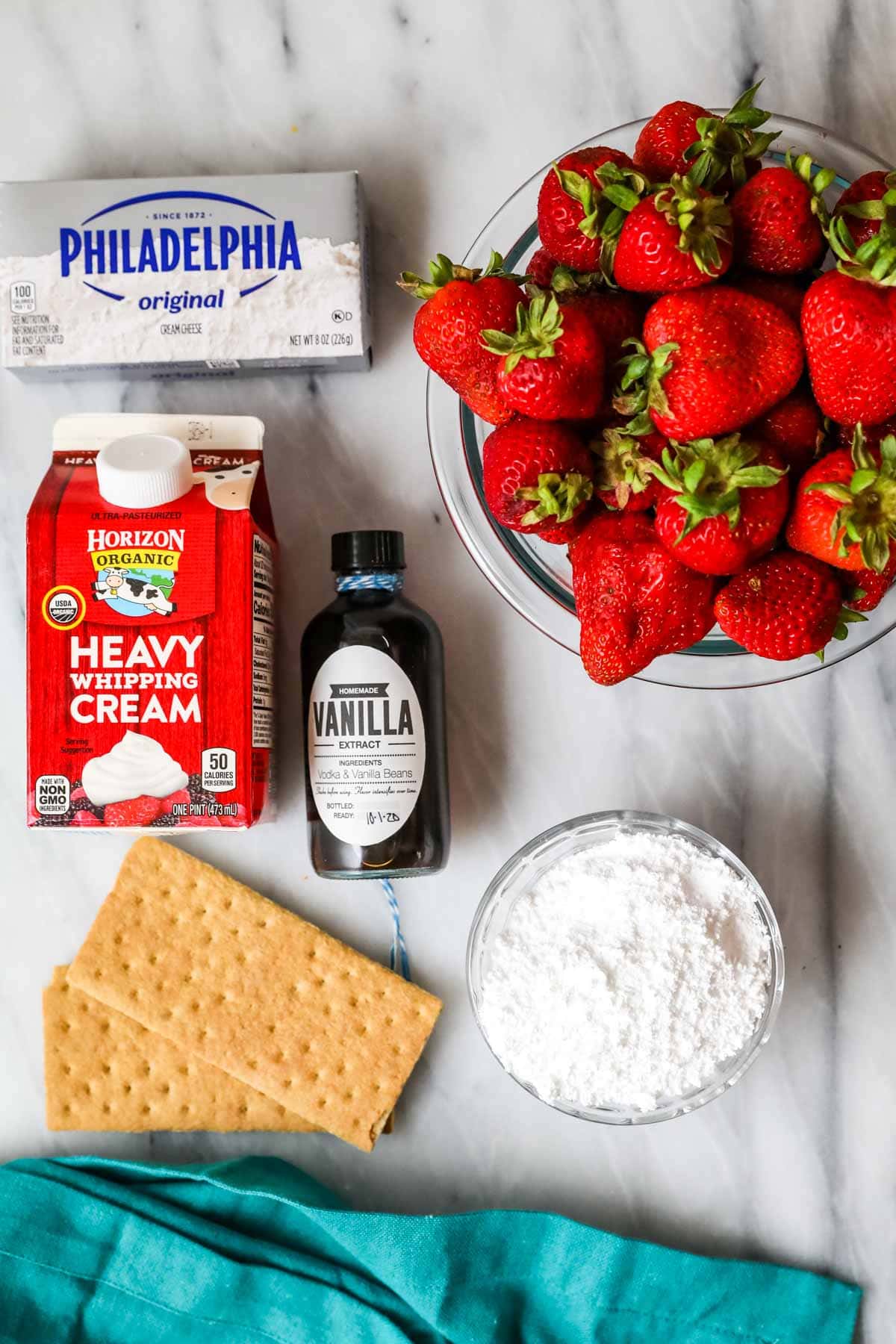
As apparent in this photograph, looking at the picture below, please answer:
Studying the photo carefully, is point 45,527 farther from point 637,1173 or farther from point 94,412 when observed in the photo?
point 637,1173

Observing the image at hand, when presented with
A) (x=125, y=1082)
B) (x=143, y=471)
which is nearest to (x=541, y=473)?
(x=143, y=471)

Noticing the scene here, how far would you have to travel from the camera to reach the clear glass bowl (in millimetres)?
835

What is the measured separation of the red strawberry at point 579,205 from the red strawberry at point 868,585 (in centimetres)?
28

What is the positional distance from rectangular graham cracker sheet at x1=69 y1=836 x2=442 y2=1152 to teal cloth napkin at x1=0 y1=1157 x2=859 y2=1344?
101 millimetres

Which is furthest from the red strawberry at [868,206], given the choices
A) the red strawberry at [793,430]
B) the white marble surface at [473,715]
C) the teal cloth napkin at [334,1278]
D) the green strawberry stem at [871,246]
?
the teal cloth napkin at [334,1278]

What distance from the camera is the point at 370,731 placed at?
2.89 feet

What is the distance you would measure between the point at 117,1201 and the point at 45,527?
2.07 ft

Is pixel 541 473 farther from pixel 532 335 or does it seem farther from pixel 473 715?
pixel 473 715

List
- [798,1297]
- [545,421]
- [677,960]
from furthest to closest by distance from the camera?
[798,1297], [677,960], [545,421]

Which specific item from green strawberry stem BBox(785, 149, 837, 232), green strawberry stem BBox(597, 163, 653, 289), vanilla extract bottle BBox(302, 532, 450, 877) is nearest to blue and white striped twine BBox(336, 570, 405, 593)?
vanilla extract bottle BBox(302, 532, 450, 877)

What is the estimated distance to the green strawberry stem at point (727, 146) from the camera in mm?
653

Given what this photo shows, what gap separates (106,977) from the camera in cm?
97

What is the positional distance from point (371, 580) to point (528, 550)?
5.5 inches

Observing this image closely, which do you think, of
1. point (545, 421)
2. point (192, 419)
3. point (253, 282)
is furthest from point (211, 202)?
point (545, 421)
